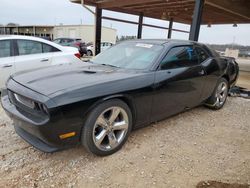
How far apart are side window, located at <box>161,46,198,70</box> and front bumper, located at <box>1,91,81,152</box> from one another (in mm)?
1655

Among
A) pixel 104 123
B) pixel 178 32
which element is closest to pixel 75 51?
pixel 104 123

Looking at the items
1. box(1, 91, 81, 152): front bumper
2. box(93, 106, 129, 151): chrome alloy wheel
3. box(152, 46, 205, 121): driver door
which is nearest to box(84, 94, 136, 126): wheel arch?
box(93, 106, 129, 151): chrome alloy wheel

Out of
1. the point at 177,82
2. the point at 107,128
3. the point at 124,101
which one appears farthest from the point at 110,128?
the point at 177,82

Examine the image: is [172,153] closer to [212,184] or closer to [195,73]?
[212,184]

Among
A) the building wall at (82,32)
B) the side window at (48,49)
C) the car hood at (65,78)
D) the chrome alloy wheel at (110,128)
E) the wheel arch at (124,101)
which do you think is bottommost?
the chrome alloy wheel at (110,128)

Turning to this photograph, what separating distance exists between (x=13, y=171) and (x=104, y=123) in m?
1.11

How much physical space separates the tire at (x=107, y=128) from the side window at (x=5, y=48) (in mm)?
3323

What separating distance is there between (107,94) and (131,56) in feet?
3.70

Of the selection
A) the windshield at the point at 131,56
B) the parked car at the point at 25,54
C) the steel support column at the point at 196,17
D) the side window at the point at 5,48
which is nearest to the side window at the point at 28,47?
the parked car at the point at 25,54

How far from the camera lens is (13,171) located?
228cm

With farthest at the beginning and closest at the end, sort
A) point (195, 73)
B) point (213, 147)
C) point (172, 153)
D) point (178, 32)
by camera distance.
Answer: point (178, 32) < point (195, 73) < point (213, 147) < point (172, 153)

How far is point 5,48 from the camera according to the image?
4.61 metres

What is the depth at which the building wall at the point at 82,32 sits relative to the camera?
30.6m

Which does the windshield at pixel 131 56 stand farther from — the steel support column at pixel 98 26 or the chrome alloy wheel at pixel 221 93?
the steel support column at pixel 98 26
